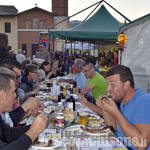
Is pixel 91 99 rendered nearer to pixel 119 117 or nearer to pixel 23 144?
pixel 119 117

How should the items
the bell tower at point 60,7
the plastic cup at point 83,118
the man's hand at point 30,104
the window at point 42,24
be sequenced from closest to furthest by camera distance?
the plastic cup at point 83,118, the man's hand at point 30,104, the window at point 42,24, the bell tower at point 60,7

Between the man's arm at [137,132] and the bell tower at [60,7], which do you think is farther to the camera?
the bell tower at [60,7]

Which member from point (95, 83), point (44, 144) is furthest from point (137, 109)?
point (95, 83)

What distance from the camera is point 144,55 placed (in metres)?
5.17

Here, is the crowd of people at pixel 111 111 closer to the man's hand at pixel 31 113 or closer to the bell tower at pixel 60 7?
the man's hand at pixel 31 113

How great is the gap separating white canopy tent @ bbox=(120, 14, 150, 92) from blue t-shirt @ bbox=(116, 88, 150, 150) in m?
2.59

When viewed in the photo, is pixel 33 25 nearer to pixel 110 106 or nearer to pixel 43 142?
pixel 110 106

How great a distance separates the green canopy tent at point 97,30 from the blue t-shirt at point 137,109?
5.90 metres

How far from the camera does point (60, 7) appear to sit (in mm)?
33812

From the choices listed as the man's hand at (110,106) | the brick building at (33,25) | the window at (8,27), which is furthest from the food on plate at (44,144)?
the window at (8,27)

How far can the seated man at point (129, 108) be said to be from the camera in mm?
2106

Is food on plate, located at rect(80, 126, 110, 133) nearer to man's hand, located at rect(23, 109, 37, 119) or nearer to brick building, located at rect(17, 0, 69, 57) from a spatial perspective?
man's hand, located at rect(23, 109, 37, 119)

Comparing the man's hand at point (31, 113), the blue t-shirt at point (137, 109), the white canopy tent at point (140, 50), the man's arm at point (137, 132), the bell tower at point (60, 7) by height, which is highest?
the bell tower at point (60, 7)

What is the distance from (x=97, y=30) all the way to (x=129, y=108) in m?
6.47
